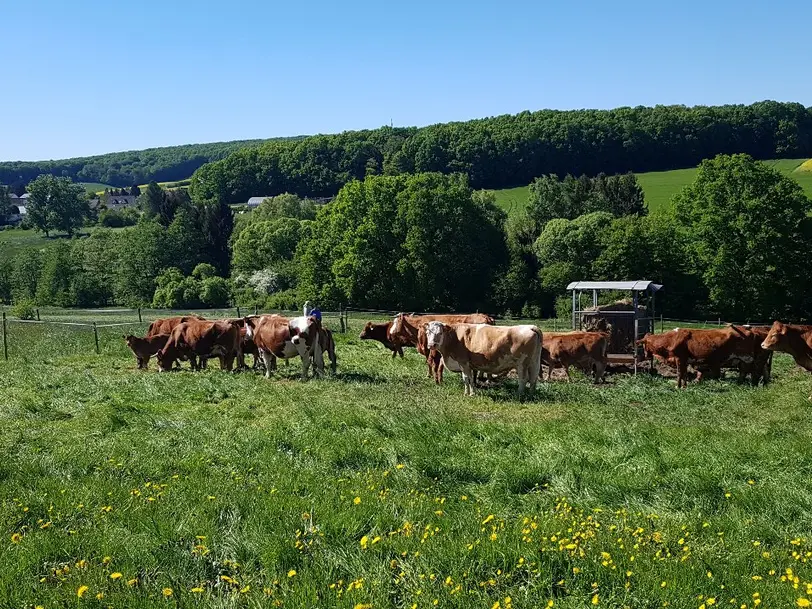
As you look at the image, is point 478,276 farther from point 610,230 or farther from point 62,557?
point 62,557

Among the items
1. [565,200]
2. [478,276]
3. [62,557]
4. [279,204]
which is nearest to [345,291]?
[478,276]

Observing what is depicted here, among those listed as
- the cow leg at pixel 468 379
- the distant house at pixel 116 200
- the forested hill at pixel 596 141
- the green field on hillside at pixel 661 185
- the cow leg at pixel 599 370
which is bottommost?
the cow leg at pixel 599 370

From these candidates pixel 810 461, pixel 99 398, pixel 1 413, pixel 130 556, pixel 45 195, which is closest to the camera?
pixel 130 556

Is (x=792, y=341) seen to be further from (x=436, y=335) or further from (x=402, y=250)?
(x=402, y=250)

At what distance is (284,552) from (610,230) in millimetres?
52195

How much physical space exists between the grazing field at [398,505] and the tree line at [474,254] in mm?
37377

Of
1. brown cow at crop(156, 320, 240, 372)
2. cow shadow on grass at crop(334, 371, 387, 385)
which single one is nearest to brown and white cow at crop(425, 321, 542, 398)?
cow shadow on grass at crop(334, 371, 387, 385)

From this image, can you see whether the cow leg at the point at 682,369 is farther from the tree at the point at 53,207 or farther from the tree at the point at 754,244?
the tree at the point at 53,207

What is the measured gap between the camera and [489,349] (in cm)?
1622

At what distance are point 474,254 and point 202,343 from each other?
40.0 meters

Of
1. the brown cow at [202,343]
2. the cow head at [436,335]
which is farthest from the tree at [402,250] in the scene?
the cow head at [436,335]

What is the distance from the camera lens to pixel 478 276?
194ft

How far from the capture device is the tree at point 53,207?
117688 mm

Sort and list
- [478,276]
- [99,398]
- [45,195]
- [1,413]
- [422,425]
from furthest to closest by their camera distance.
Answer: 1. [45,195]
2. [478,276]
3. [99,398]
4. [1,413]
5. [422,425]
